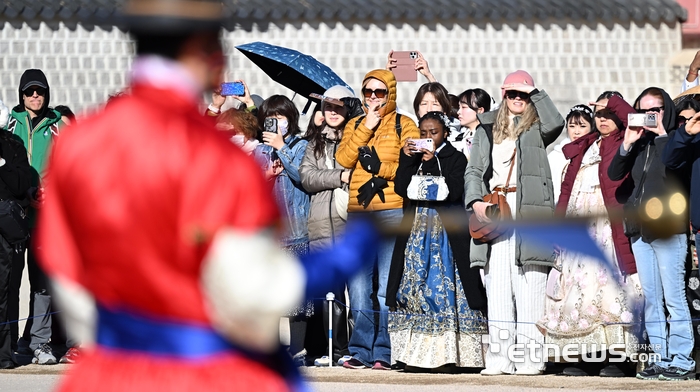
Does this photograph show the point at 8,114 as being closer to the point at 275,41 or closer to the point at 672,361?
the point at 672,361

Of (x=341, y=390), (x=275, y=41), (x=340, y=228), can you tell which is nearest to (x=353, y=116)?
(x=340, y=228)

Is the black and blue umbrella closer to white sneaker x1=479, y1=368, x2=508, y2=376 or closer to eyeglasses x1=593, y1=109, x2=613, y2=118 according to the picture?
eyeglasses x1=593, y1=109, x2=613, y2=118

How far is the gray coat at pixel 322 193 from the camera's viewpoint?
896 cm

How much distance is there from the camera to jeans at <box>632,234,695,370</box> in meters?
8.05

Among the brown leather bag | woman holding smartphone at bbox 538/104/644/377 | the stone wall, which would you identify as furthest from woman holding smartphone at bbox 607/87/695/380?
the stone wall

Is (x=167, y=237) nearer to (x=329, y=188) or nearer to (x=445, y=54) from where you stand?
(x=329, y=188)

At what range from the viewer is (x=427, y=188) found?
8.32 m

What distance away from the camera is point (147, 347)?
2.67 m

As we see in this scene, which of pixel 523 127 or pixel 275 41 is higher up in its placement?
pixel 275 41

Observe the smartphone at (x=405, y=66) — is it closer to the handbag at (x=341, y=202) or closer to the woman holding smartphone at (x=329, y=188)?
the woman holding smartphone at (x=329, y=188)

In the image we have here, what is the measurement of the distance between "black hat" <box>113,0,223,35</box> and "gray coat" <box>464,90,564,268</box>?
5683mm

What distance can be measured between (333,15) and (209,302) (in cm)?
1284

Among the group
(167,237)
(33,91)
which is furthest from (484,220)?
(167,237)

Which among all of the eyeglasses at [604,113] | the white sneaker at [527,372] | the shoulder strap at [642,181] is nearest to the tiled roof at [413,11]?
the eyeglasses at [604,113]
